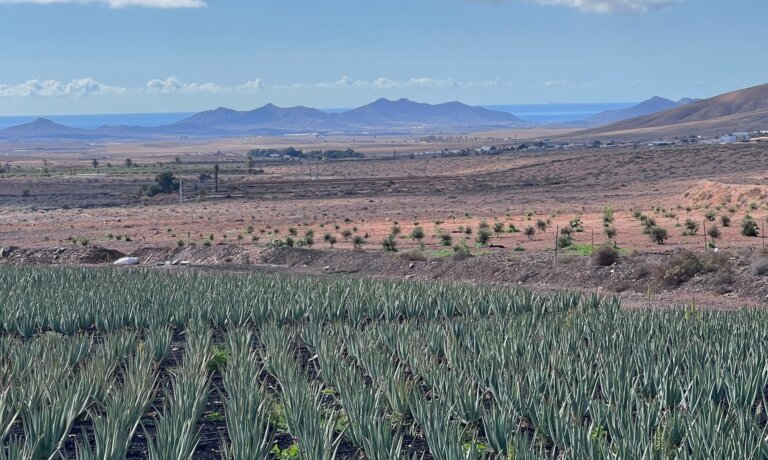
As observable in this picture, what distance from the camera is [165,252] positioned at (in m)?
31.9

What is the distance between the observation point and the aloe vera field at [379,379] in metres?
7.63

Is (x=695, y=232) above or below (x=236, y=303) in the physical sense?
below

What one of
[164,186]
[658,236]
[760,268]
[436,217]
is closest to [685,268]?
[760,268]

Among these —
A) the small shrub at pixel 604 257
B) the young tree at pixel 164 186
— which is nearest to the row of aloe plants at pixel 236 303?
the small shrub at pixel 604 257

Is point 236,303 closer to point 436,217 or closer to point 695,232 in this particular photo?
point 695,232

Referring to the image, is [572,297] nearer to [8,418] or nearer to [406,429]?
[406,429]

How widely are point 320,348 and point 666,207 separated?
42958 mm

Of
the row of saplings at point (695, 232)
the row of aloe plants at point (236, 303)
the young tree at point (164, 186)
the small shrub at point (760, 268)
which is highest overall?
the row of aloe plants at point (236, 303)

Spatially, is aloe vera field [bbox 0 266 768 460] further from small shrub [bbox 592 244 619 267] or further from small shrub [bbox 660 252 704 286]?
small shrub [bbox 592 244 619 267]

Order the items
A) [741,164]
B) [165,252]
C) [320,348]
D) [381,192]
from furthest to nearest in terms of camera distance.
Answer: [741,164] → [381,192] → [165,252] → [320,348]

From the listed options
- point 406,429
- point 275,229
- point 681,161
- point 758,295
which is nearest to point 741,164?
point 681,161

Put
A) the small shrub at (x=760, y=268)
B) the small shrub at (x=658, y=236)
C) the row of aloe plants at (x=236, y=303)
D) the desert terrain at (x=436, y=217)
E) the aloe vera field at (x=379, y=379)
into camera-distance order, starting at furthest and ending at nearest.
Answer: the small shrub at (x=658, y=236)
the desert terrain at (x=436, y=217)
the small shrub at (x=760, y=268)
the row of aloe plants at (x=236, y=303)
the aloe vera field at (x=379, y=379)

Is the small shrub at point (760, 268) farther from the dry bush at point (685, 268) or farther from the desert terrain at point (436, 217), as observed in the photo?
the dry bush at point (685, 268)

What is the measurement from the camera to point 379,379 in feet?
33.6
